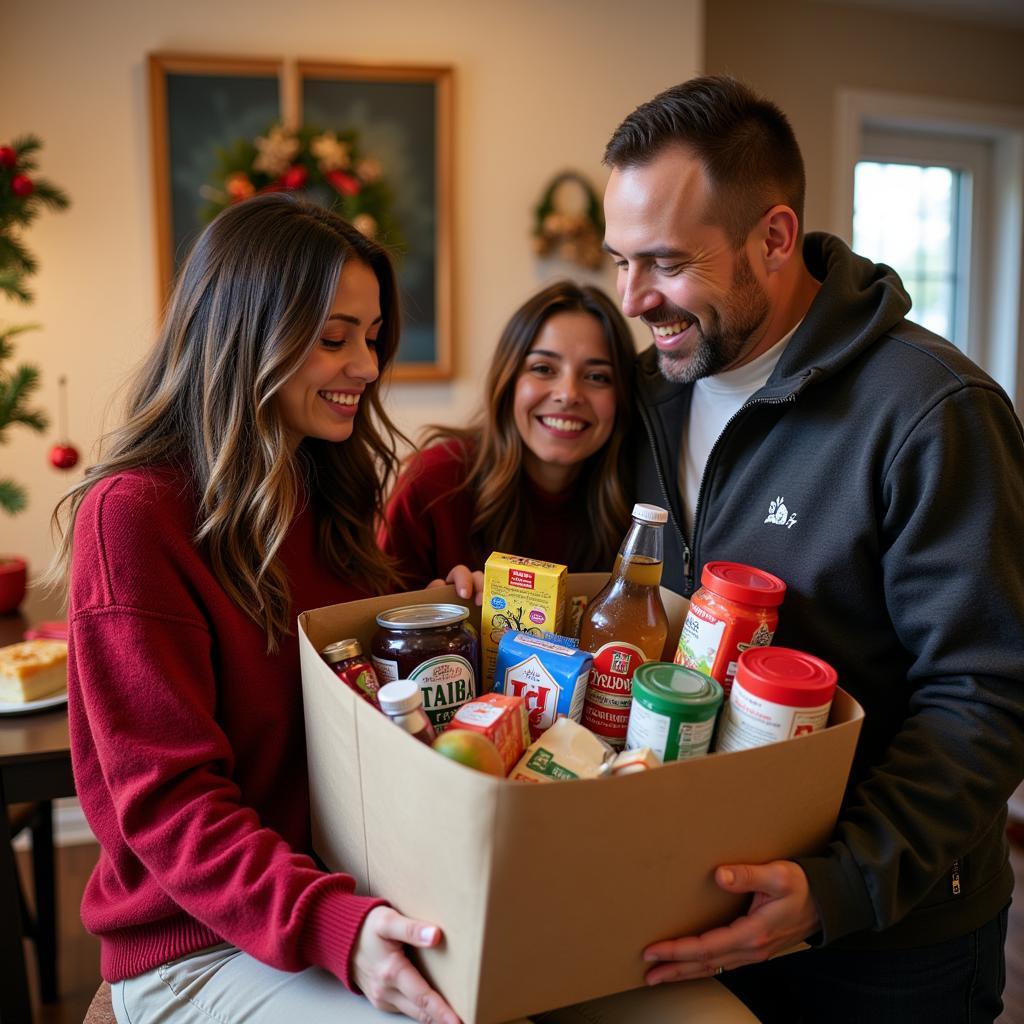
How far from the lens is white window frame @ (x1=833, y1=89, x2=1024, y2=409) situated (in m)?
3.50

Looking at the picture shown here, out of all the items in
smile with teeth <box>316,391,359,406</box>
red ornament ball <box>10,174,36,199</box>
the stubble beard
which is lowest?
smile with teeth <box>316,391,359,406</box>

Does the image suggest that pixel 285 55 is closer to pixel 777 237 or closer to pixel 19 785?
pixel 777 237

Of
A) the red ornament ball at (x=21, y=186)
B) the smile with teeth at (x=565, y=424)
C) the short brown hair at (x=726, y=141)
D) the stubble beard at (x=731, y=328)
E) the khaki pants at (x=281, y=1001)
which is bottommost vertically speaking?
the khaki pants at (x=281, y=1001)

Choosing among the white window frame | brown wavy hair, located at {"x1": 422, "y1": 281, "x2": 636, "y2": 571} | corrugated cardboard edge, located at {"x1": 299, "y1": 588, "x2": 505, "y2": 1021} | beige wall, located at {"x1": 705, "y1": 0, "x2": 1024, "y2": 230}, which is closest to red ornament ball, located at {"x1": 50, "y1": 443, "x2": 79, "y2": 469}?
brown wavy hair, located at {"x1": 422, "y1": 281, "x2": 636, "y2": 571}

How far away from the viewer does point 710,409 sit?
1343 mm

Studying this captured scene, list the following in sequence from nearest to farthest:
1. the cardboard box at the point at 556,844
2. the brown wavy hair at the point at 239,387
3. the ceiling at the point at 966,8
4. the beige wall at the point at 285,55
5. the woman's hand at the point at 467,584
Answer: the cardboard box at the point at 556,844, the brown wavy hair at the point at 239,387, the woman's hand at the point at 467,584, the beige wall at the point at 285,55, the ceiling at the point at 966,8

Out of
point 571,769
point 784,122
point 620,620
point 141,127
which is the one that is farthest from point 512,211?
point 571,769

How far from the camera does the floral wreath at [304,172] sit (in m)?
2.57

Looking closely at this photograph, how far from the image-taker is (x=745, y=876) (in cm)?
77

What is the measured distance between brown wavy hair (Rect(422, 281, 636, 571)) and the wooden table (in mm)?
757

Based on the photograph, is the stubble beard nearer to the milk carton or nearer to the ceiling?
the milk carton

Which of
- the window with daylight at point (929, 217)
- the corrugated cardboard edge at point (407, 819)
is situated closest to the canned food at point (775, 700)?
the corrugated cardboard edge at point (407, 819)

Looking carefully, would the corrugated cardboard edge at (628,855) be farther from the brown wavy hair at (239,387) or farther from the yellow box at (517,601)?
the brown wavy hair at (239,387)

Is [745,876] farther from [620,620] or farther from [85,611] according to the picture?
[85,611]
